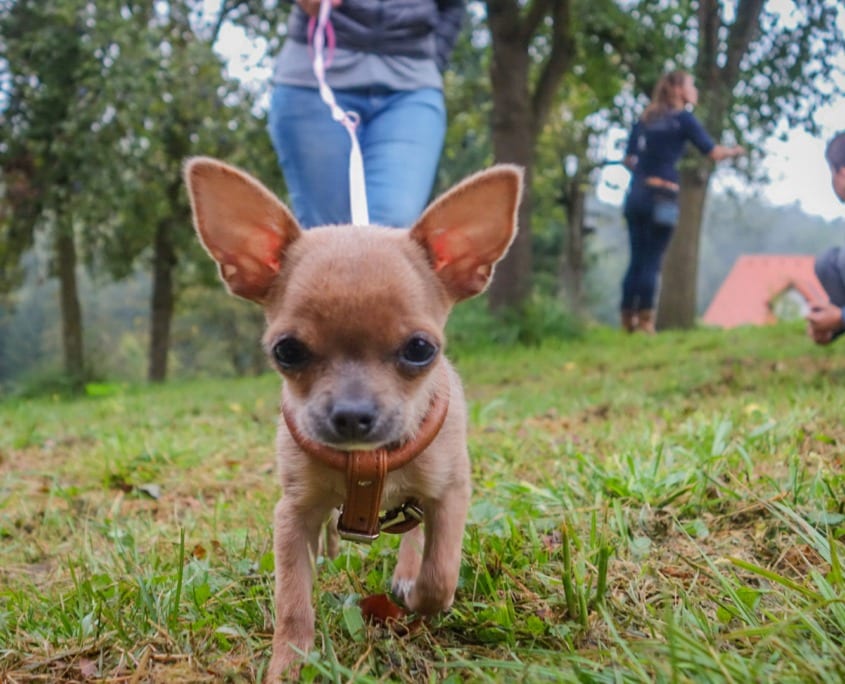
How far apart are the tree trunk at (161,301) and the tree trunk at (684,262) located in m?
12.7

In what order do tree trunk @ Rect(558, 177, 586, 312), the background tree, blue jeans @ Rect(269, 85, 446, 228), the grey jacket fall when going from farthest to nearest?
tree trunk @ Rect(558, 177, 586, 312)
the background tree
the grey jacket
blue jeans @ Rect(269, 85, 446, 228)

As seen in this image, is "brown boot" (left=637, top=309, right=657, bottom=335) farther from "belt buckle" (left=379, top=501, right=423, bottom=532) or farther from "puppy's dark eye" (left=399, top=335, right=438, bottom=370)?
"puppy's dark eye" (left=399, top=335, right=438, bottom=370)

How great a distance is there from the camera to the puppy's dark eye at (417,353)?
1.89 metres

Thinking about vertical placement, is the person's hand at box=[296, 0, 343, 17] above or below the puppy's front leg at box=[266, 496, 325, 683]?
above

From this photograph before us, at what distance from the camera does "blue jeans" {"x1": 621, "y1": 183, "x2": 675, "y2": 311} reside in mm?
9242

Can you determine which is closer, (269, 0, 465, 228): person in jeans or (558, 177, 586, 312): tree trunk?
(269, 0, 465, 228): person in jeans

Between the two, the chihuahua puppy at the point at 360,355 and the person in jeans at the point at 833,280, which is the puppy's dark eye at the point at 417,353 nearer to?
the chihuahua puppy at the point at 360,355

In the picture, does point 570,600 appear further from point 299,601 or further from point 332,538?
point 332,538

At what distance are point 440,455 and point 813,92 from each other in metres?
11.3

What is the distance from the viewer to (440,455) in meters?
2.09

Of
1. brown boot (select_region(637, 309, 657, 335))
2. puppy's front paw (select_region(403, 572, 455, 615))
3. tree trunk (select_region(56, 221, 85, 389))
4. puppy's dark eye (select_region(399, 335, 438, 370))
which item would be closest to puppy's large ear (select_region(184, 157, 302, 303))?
puppy's dark eye (select_region(399, 335, 438, 370))

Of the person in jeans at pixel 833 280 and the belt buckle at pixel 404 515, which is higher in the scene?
the person in jeans at pixel 833 280

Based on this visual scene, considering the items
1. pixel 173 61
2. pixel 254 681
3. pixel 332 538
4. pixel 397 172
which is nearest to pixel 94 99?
pixel 173 61

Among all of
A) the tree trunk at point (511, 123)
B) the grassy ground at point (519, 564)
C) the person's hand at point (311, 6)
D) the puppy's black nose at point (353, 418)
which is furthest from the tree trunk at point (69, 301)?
the puppy's black nose at point (353, 418)
